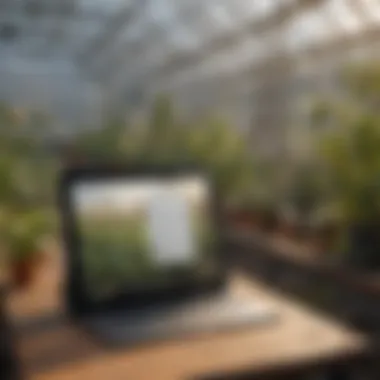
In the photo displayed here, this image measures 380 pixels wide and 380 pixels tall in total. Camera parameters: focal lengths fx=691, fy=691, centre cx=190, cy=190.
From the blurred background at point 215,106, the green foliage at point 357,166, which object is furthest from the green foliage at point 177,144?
the green foliage at point 357,166

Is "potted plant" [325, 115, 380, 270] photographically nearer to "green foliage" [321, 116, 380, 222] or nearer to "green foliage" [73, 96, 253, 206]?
"green foliage" [321, 116, 380, 222]

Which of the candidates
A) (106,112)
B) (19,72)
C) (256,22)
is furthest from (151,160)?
(256,22)

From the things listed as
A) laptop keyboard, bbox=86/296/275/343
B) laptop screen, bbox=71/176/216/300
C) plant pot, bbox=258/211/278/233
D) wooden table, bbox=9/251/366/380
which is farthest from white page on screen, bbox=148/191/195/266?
plant pot, bbox=258/211/278/233

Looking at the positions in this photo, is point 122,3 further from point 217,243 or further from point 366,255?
point 366,255

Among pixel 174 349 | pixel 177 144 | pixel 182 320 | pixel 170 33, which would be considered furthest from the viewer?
pixel 170 33

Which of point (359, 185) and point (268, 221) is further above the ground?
point (359, 185)

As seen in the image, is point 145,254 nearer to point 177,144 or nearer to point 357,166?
point 177,144

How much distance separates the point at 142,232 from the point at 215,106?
2.31 feet

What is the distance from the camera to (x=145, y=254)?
174cm

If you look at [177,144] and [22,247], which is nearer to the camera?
[22,247]

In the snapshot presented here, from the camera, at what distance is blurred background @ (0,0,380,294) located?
195 cm

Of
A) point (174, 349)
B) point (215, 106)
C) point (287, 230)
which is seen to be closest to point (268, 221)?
point (287, 230)

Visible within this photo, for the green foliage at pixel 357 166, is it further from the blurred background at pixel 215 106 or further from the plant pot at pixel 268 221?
the plant pot at pixel 268 221

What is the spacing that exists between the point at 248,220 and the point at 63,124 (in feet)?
2.32
